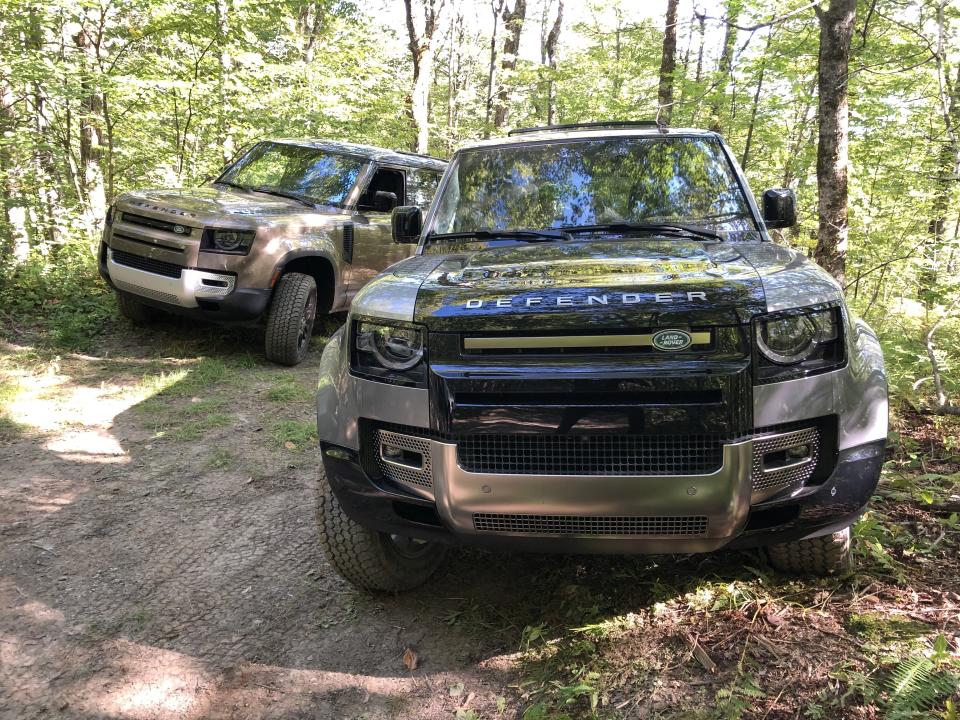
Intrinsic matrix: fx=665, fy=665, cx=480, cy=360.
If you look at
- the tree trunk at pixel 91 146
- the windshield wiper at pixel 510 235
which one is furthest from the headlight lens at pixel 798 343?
Result: the tree trunk at pixel 91 146

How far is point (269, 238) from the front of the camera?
607 cm

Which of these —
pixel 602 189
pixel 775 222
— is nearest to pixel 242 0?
pixel 602 189

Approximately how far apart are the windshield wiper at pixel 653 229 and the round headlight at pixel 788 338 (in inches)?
35.9

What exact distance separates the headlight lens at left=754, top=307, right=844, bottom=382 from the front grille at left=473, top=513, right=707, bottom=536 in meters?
0.51

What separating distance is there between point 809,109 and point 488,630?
12865 mm

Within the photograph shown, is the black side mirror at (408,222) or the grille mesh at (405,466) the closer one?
the grille mesh at (405,466)

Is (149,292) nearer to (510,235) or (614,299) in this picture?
(510,235)

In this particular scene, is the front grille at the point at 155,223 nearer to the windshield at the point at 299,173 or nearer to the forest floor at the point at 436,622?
the windshield at the point at 299,173

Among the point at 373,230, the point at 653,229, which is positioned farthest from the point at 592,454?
the point at 373,230

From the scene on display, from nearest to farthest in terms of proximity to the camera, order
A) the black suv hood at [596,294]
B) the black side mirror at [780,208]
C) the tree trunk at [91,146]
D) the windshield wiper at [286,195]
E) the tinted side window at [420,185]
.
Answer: the black suv hood at [596,294] → the black side mirror at [780,208] → the windshield wiper at [286,195] → the tinted side window at [420,185] → the tree trunk at [91,146]

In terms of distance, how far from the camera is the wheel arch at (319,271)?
6.25 m

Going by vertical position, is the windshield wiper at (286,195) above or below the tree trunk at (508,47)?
below

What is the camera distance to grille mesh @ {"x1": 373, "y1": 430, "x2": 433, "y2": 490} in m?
2.18

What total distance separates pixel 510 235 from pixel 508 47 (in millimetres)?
16404
